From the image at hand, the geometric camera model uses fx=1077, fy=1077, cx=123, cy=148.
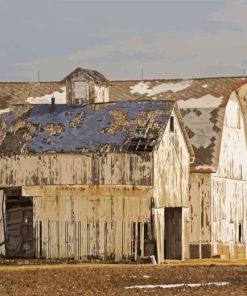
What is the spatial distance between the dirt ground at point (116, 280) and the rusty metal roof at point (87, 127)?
7.45 metres

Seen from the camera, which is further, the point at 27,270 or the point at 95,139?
the point at 95,139

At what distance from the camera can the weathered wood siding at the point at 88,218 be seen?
43.2 m

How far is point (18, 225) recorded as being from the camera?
44.5 m

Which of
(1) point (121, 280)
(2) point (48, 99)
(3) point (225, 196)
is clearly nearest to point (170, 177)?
(3) point (225, 196)

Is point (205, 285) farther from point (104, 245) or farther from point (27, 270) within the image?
point (104, 245)

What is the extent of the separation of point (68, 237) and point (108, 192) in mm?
2483

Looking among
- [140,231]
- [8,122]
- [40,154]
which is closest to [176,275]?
[140,231]

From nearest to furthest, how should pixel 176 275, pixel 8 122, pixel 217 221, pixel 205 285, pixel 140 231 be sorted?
pixel 205 285, pixel 176 275, pixel 140 231, pixel 8 122, pixel 217 221

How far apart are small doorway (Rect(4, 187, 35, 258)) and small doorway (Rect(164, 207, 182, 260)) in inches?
257

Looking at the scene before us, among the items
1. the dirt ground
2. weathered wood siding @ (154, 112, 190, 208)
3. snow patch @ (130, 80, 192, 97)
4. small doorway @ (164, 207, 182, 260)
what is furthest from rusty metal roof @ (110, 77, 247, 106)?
the dirt ground

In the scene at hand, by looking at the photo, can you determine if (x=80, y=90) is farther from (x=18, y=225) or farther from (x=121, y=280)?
(x=121, y=280)

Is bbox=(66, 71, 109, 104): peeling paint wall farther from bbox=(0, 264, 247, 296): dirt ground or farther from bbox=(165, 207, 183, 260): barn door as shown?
bbox=(0, 264, 247, 296): dirt ground

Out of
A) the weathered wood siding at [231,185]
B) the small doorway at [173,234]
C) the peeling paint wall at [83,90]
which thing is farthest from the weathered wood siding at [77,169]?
the weathered wood siding at [231,185]

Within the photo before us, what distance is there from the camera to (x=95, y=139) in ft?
146
